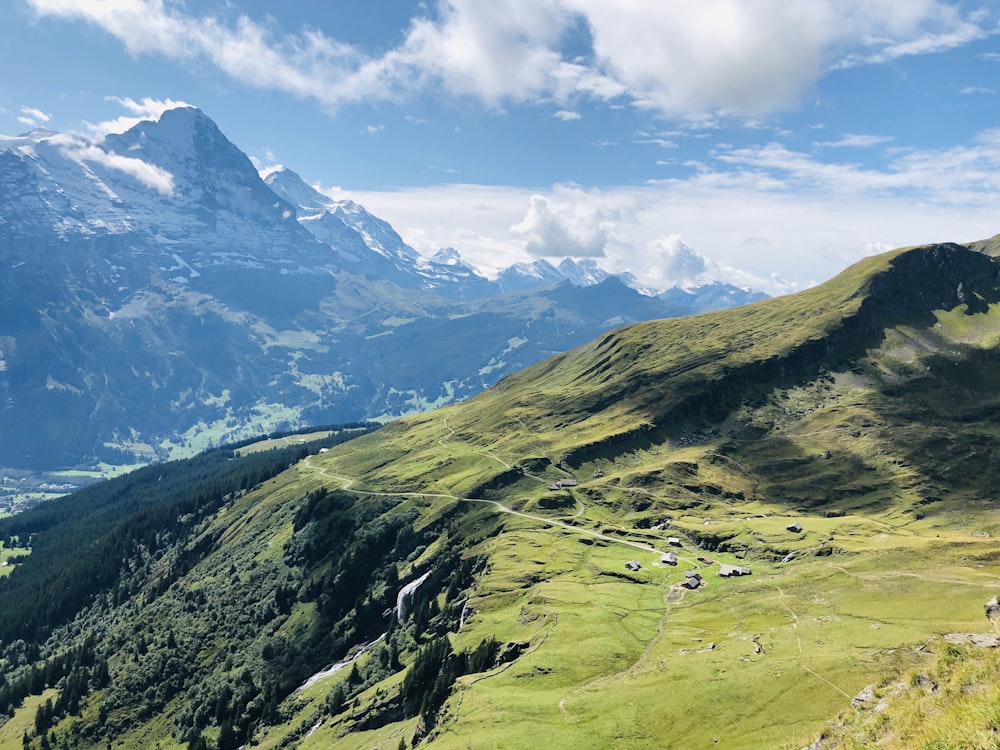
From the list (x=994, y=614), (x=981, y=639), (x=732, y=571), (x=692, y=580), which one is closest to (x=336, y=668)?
(x=692, y=580)

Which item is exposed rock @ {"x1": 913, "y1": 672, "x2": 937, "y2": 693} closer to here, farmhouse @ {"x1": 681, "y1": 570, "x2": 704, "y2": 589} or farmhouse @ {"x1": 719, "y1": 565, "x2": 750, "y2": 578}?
farmhouse @ {"x1": 681, "y1": 570, "x2": 704, "y2": 589}

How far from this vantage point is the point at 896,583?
429ft

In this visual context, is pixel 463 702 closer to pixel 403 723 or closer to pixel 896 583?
pixel 403 723

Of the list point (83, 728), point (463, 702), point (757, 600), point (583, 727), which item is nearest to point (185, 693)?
point (83, 728)

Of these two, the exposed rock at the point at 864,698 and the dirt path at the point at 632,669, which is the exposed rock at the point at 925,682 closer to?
the exposed rock at the point at 864,698

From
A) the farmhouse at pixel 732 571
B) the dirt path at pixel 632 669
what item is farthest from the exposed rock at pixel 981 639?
the farmhouse at pixel 732 571

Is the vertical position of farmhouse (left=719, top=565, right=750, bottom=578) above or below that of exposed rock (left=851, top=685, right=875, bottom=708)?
below

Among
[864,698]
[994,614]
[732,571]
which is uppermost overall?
[864,698]

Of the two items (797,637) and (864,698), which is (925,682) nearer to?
(864,698)

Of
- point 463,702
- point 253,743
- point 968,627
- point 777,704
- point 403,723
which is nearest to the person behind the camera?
point 777,704

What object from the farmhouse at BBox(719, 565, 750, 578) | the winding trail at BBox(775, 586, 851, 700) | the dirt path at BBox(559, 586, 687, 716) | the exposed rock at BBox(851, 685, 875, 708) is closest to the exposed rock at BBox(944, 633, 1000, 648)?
the exposed rock at BBox(851, 685, 875, 708)

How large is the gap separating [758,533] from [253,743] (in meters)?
156

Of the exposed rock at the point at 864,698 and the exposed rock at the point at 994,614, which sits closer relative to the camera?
the exposed rock at the point at 864,698

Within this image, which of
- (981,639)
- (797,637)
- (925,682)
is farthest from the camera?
(797,637)
